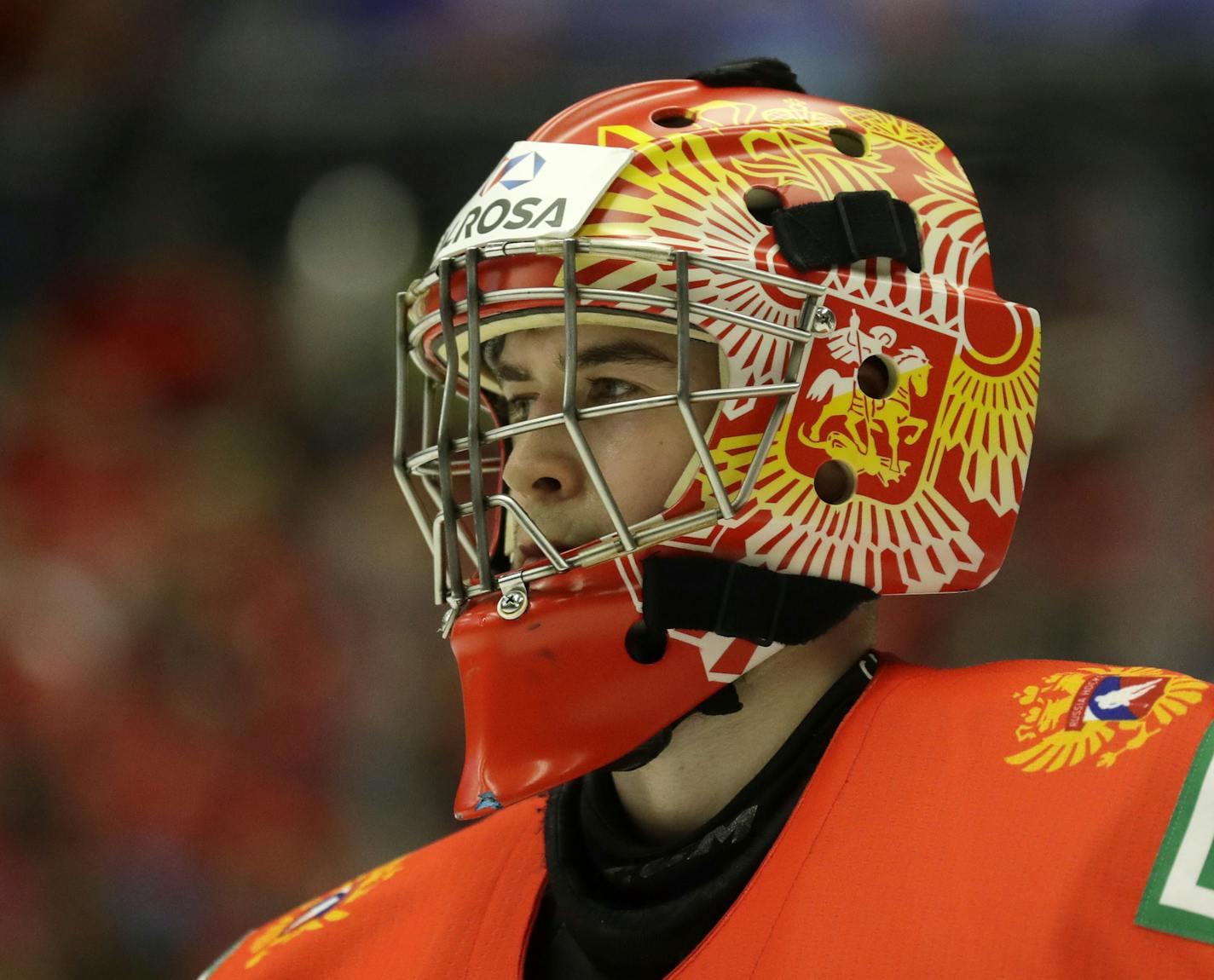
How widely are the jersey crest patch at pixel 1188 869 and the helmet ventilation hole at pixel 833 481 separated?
377 millimetres

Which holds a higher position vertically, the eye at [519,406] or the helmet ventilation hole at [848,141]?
the helmet ventilation hole at [848,141]

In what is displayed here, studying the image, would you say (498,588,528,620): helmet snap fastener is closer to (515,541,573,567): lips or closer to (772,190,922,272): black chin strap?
(515,541,573,567): lips

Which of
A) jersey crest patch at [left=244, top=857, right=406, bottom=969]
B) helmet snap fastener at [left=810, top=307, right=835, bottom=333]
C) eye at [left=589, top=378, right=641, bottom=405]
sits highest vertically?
helmet snap fastener at [left=810, top=307, right=835, bottom=333]

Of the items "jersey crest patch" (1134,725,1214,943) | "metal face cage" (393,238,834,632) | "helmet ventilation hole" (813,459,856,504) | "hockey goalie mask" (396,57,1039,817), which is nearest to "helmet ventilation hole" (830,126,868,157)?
"hockey goalie mask" (396,57,1039,817)

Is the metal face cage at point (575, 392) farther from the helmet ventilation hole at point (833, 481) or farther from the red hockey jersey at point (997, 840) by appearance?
the red hockey jersey at point (997, 840)

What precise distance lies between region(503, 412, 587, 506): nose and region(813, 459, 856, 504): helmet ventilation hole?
0.22m

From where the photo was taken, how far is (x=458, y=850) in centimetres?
137

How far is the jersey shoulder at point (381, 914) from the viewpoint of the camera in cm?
131

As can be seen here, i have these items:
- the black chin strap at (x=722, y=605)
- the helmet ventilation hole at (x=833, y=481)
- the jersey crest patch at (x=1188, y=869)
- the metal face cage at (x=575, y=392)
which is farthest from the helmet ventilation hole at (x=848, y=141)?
the jersey crest patch at (x=1188, y=869)

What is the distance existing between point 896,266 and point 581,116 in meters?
0.35

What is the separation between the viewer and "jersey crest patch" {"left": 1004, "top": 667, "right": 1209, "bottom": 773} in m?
0.94

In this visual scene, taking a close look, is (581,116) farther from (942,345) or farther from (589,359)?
(942,345)

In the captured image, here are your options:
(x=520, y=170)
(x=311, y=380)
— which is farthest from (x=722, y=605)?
(x=311, y=380)

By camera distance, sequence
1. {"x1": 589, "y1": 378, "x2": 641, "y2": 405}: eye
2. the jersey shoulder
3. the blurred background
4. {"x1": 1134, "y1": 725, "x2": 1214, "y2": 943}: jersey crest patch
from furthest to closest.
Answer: the blurred background < the jersey shoulder < {"x1": 589, "y1": 378, "x2": 641, "y2": 405}: eye < {"x1": 1134, "y1": 725, "x2": 1214, "y2": 943}: jersey crest patch
